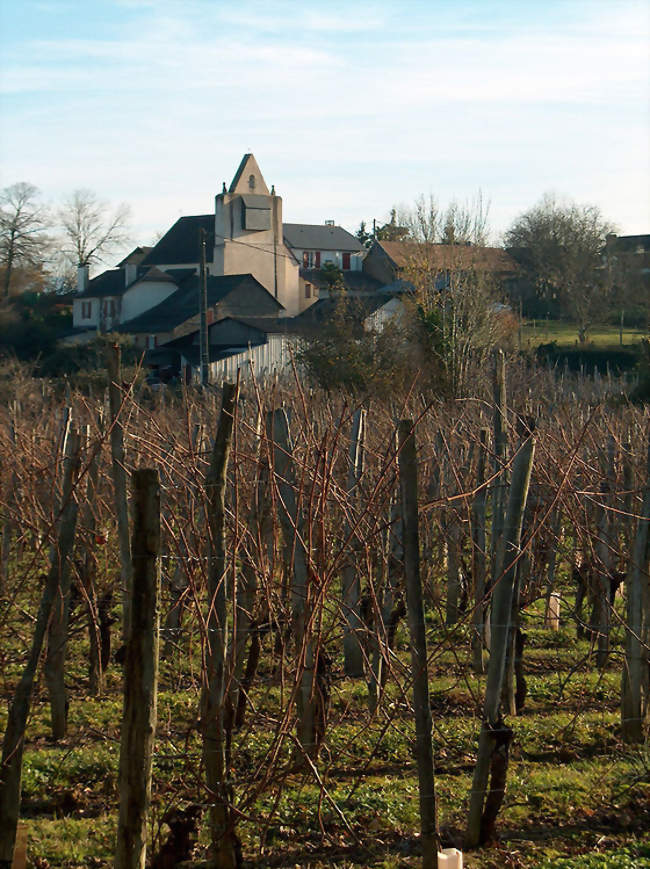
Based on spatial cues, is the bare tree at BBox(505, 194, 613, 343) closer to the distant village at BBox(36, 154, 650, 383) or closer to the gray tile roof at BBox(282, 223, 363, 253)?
the distant village at BBox(36, 154, 650, 383)

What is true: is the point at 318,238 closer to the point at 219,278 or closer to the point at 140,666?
the point at 219,278

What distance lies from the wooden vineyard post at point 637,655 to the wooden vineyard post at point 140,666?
152 inches

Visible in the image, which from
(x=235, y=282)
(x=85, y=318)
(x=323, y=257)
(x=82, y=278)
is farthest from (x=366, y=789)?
(x=323, y=257)

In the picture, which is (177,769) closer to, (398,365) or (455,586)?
(455,586)

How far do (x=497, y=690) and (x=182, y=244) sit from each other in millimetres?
54087

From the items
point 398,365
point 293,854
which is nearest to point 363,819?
point 293,854

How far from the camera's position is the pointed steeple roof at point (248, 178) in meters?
51.2

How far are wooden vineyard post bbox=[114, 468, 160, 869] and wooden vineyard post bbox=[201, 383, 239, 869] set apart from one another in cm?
80

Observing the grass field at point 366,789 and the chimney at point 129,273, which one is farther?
the chimney at point 129,273

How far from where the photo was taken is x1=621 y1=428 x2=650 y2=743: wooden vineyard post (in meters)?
6.14

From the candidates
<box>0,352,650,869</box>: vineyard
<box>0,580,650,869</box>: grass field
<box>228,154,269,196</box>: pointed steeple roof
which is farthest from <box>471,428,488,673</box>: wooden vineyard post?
<box>228,154,269,196</box>: pointed steeple roof

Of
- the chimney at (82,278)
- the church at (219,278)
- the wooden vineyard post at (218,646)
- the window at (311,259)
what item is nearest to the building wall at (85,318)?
the church at (219,278)

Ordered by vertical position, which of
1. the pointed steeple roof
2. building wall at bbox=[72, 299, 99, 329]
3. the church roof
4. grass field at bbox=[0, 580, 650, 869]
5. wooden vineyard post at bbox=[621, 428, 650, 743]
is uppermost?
the pointed steeple roof

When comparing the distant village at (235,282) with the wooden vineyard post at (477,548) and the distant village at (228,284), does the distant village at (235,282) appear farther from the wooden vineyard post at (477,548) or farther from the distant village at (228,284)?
the wooden vineyard post at (477,548)
